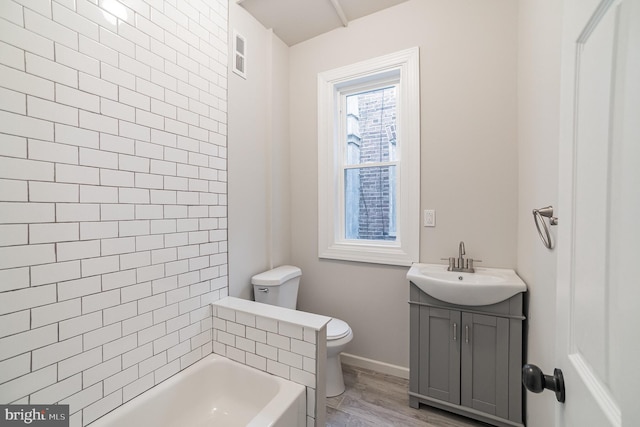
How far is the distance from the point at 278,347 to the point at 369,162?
157 centimetres

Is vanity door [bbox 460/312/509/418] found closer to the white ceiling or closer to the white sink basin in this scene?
the white sink basin

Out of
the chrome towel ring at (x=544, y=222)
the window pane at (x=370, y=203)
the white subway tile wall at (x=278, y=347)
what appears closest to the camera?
the chrome towel ring at (x=544, y=222)

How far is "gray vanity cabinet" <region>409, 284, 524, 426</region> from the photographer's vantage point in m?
1.40

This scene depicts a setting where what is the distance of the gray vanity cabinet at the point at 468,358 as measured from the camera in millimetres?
1403

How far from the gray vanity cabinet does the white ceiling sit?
210 cm

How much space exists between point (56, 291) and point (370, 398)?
1831mm

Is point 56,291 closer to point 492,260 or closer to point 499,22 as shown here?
point 492,260

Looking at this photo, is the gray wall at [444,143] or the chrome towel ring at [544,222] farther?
the gray wall at [444,143]

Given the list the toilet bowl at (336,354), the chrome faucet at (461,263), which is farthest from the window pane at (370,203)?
the toilet bowl at (336,354)

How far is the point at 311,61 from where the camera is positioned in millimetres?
2279

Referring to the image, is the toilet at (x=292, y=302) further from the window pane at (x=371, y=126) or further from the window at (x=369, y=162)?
the window pane at (x=371, y=126)

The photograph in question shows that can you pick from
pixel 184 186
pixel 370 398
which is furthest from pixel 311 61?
pixel 370 398

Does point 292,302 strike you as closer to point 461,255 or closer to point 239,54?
point 461,255

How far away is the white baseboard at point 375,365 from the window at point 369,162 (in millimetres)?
804
